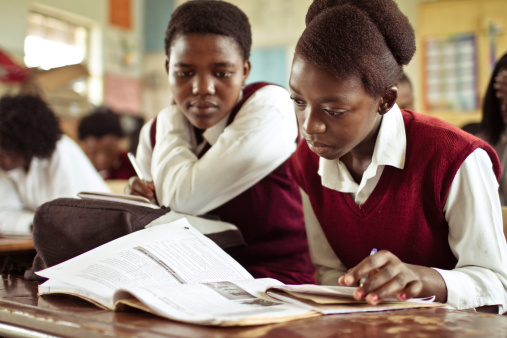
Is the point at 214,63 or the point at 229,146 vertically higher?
the point at 214,63

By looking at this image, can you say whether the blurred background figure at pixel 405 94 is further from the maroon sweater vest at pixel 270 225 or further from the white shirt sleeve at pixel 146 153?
the white shirt sleeve at pixel 146 153

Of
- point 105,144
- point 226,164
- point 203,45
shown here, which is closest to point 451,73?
point 105,144

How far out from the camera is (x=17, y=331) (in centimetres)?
69

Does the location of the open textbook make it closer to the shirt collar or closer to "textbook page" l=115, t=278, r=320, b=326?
"textbook page" l=115, t=278, r=320, b=326

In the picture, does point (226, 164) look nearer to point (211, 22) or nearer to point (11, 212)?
point (211, 22)

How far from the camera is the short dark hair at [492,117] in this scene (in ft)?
6.51

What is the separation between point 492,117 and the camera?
2000mm

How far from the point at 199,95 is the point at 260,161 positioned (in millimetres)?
238

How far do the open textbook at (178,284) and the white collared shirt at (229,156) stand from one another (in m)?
0.29

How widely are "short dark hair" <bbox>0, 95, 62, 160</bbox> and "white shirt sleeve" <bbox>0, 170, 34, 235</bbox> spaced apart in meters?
0.12

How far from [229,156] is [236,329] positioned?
0.71 meters

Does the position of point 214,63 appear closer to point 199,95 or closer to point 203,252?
point 199,95

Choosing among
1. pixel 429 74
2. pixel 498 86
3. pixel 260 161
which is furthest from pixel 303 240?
pixel 429 74

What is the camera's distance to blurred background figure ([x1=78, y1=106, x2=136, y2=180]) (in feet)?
11.4
